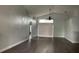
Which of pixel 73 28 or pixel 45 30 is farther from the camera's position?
pixel 73 28

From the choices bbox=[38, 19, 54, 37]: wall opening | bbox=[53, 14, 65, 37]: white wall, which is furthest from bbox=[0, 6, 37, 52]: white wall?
bbox=[53, 14, 65, 37]: white wall

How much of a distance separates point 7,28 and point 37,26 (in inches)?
34.9

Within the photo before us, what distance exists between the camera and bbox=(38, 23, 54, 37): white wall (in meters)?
3.21

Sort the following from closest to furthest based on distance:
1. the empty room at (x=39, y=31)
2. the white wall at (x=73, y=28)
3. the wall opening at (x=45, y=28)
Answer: the empty room at (x=39, y=31) → the wall opening at (x=45, y=28) → the white wall at (x=73, y=28)

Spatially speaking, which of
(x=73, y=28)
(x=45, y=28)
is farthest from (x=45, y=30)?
(x=73, y=28)

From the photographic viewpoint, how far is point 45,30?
3244 millimetres

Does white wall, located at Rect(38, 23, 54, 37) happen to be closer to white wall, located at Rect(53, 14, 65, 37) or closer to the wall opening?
the wall opening

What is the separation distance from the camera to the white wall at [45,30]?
3.21m

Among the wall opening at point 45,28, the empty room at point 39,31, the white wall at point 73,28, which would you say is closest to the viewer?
the empty room at point 39,31

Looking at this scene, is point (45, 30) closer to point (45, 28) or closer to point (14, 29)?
point (45, 28)

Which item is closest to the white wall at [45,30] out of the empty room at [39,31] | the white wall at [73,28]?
the empty room at [39,31]

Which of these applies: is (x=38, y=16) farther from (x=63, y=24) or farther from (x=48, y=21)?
(x=63, y=24)

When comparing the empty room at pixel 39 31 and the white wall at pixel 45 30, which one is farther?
the white wall at pixel 45 30

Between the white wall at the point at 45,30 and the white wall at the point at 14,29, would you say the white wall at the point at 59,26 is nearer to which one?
the white wall at the point at 45,30
